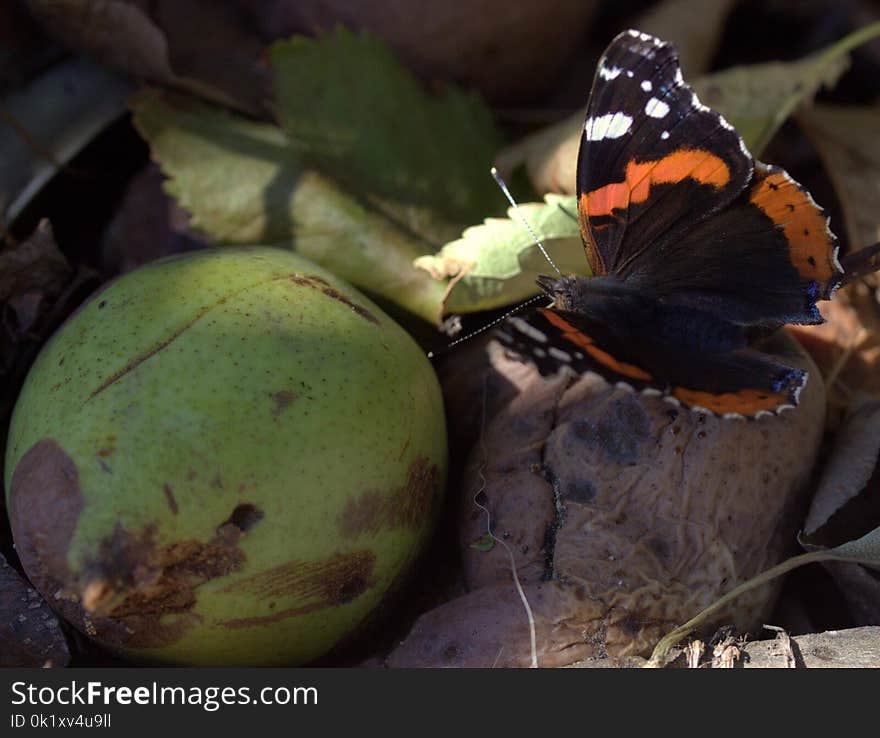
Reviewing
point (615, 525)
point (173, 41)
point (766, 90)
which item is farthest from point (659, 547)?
point (173, 41)

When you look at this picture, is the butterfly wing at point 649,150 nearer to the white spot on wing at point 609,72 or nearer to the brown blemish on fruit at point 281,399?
the white spot on wing at point 609,72

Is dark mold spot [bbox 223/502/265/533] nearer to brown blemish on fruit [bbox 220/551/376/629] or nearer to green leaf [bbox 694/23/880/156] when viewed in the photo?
brown blemish on fruit [bbox 220/551/376/629]

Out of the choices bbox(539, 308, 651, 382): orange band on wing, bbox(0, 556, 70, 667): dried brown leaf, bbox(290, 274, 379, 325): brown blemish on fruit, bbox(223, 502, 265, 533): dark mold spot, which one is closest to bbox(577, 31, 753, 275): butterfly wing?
bbox(539, 308, 651, 382): orange band on wing

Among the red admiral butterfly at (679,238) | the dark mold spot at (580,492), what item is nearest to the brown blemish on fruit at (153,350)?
the red admiral butterfly at (679,238)

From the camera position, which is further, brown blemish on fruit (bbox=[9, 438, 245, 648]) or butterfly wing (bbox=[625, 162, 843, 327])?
butterfly wing (bbox=[625, 162, 843, 327])

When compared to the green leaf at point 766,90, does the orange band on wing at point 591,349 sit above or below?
below

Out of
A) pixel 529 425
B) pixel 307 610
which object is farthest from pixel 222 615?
pixel 529 425

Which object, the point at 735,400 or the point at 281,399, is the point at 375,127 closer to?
the point at 281,399
